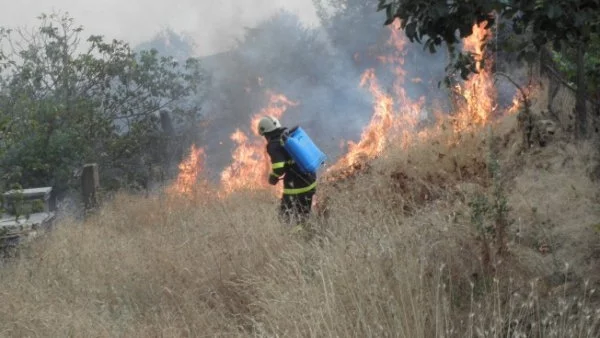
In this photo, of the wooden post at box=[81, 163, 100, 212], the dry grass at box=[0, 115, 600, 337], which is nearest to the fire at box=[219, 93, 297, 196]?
the wooden post at box=[81, 163, 100, 212]

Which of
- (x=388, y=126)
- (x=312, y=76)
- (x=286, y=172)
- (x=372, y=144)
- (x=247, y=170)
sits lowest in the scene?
(x=286, y=172)

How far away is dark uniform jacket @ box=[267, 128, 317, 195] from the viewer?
7566 mm

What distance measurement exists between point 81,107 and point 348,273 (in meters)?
12.2

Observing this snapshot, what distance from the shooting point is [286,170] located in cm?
772

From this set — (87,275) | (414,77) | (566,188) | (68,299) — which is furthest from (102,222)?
(414,77)

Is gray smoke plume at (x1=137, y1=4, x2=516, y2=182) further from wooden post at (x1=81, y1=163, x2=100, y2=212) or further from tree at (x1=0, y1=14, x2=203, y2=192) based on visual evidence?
wooden post at (x1=81, y1=163, x2=100, y2=212)

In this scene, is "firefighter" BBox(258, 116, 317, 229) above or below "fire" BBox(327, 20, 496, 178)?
below

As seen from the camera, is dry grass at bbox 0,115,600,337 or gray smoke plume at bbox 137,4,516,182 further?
gray smoke plume at bbox 137,4,516,182

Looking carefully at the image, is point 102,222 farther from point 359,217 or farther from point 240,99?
point 240,99

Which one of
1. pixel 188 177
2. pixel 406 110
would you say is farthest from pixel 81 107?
pixel 406 110

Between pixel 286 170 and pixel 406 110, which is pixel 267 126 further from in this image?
pixel 406 110

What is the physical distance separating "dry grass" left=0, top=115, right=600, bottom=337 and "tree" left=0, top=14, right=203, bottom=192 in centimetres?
559

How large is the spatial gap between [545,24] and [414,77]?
18.9 metres

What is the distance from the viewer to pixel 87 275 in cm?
642
